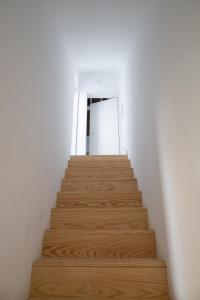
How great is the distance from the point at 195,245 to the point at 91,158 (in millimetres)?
2229

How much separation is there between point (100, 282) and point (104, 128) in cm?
397

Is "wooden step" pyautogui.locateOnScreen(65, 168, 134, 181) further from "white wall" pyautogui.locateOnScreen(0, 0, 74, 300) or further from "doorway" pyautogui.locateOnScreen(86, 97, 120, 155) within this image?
"doorway" pyautogui.locateOnScreen(86, 97, 120, 155)

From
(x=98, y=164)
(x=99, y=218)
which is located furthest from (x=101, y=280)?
(x=98, y=164)

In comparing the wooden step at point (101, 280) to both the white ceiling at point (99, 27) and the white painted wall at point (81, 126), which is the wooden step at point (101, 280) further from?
the white painted wall at point (81, 126)

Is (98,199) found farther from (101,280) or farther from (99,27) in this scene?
(99,27)

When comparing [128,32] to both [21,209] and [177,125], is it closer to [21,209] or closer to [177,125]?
[177,125]

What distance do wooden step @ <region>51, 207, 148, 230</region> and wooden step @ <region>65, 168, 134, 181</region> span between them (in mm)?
595

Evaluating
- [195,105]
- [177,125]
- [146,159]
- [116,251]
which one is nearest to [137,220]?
[116,251]

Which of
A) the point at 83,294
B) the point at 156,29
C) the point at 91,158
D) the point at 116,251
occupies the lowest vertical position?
the point at 83,294

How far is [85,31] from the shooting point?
2.44 m

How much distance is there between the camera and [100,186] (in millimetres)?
2312

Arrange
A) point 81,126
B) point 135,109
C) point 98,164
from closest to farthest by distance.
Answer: point 135,109
point 98,164
point 81,126

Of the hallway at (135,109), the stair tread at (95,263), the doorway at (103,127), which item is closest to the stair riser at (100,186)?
the hallway at (135,109)

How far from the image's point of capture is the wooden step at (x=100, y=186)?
2.28 m
